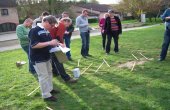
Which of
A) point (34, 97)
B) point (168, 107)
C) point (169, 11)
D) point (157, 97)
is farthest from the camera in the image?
point (169, 11)

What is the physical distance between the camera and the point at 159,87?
638 centimetres

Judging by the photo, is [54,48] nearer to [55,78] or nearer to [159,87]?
[55,78]

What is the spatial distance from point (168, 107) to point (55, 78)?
3.83 meters

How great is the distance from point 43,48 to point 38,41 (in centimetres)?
22

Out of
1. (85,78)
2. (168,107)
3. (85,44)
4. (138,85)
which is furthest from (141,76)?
(85,44)

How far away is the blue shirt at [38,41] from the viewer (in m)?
5.52

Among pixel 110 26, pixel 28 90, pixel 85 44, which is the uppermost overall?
pixel 110 26

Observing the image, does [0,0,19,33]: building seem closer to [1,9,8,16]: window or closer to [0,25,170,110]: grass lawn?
[1,9,8,16]: window

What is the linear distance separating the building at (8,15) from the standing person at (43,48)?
41.5 m

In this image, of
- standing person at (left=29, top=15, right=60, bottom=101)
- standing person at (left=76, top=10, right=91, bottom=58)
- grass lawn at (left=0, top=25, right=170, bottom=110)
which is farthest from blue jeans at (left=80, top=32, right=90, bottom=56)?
standing person at (left=29, top=15, right=60, bottom=101)

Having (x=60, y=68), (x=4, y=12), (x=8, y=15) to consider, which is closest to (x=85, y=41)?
(x=60, y=68)

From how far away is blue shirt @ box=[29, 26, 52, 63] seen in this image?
552 cm

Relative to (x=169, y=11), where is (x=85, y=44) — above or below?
below

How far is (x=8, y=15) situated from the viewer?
153 feet
